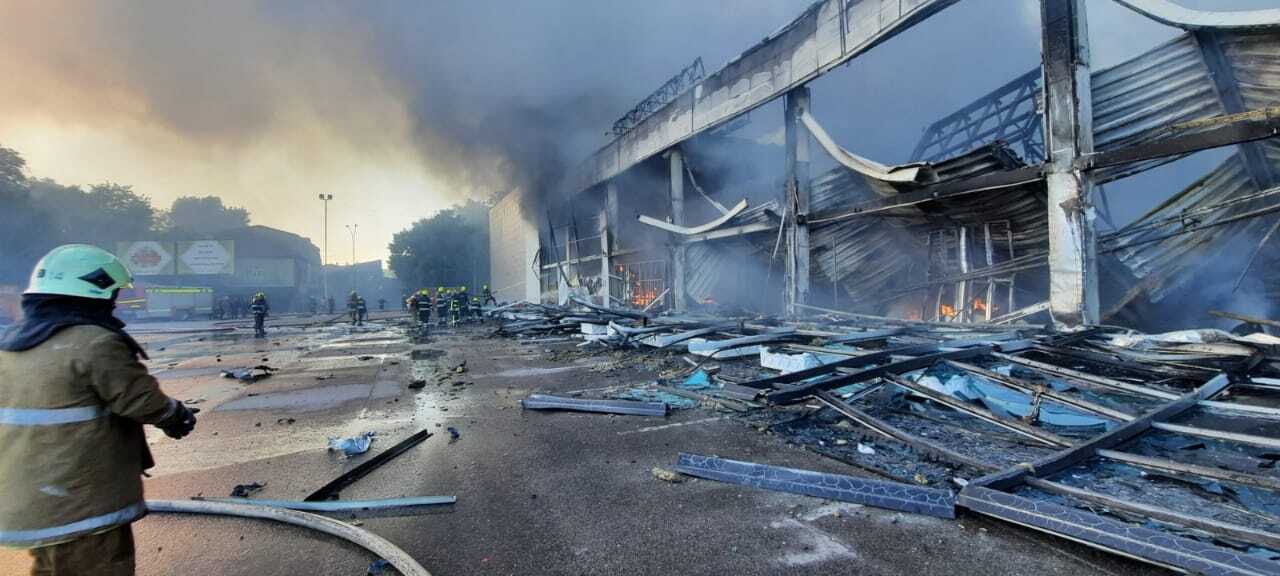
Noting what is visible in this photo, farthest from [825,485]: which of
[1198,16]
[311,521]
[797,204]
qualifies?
[797,204]

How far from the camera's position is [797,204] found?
40.1 ft

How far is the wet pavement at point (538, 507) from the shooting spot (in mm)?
2340

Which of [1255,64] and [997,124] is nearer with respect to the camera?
[1255,64]

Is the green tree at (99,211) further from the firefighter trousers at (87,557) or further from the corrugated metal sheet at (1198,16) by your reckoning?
the corrugated metal sheet at (1198,16)

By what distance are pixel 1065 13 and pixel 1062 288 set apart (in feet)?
12.7

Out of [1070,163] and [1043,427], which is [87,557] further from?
[1070,163]

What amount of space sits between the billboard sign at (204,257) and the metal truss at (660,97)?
37.6 m

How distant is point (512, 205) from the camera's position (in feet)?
103

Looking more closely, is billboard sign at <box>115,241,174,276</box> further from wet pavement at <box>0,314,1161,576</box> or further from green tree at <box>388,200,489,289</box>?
wet pavement at <box>0,314,1161,576</box>

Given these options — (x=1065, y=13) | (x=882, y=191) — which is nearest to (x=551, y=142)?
(x=882, y=191)

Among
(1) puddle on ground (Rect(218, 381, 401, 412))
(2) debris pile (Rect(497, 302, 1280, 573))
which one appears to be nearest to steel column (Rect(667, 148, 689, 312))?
(2) debris pile (Rect(497, 302, 1280, 573))

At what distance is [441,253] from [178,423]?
49380mm

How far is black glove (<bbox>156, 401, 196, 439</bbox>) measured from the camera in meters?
1.87

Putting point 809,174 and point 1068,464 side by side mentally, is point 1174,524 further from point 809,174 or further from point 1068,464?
point 809,174
